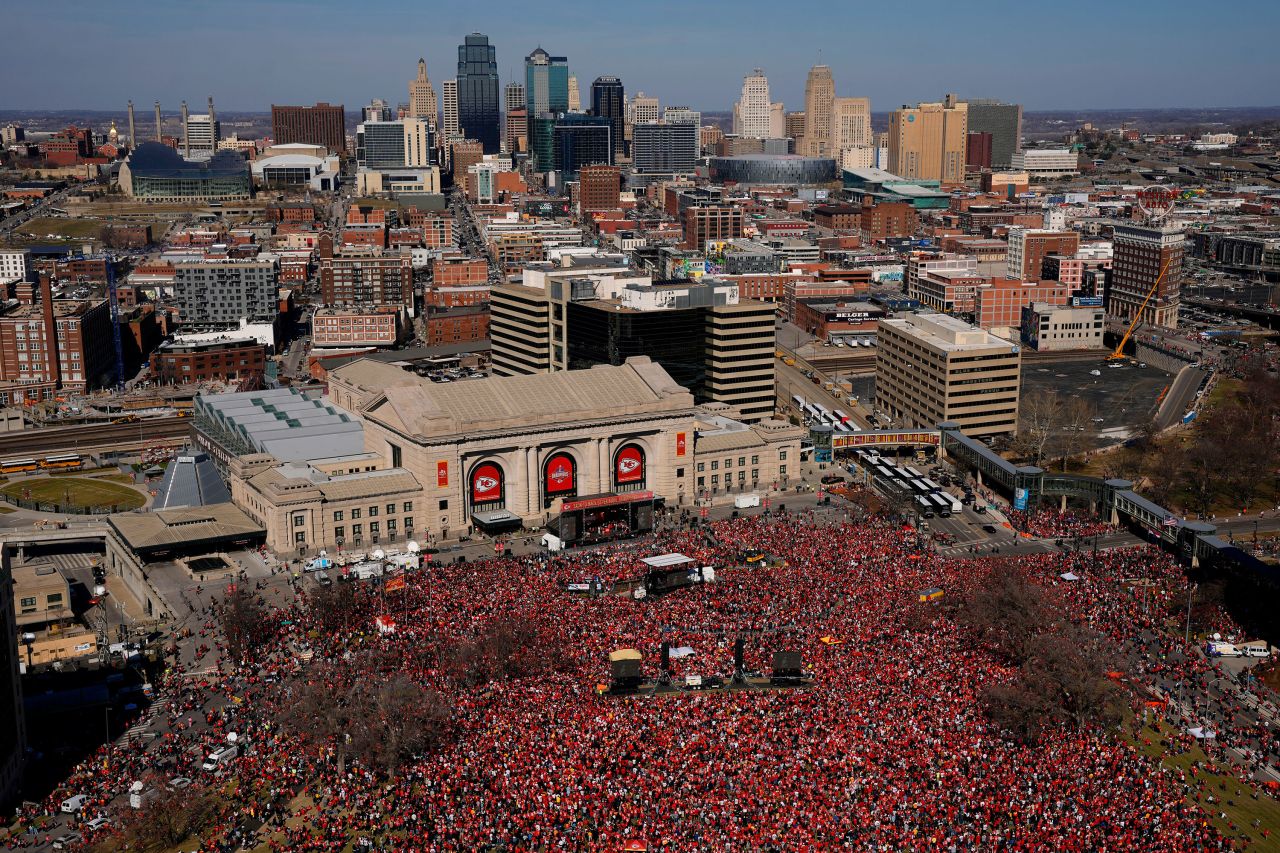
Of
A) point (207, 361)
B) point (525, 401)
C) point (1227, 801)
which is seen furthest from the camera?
point (207, 361)

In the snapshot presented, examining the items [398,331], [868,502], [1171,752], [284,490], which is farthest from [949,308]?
[1171,752]

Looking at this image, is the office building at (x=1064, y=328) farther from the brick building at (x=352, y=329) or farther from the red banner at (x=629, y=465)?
the red banner at (x=629, y=465)

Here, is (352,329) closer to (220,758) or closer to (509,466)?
(509,466)

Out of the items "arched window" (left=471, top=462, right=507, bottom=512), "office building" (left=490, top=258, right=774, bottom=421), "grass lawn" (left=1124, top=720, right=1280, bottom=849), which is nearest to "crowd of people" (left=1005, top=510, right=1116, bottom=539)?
"office building" (left=490, top=258, right=774, bottom=421)

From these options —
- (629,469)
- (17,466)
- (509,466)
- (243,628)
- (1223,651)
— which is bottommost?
(17,466)

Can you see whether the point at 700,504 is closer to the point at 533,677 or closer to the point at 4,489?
the point at 533,677

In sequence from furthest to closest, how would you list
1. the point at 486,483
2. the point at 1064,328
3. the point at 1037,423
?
the point at 1064,328, the point at 1037,423, the point at 486,483

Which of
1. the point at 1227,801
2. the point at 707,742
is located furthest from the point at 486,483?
the point at 1227,801
